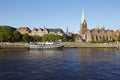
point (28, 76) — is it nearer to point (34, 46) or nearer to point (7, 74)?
point (7, 74)

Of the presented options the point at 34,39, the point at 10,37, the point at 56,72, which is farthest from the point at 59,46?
the point at 56,72

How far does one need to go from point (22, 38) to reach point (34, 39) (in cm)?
1826

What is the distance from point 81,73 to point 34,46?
3354 inches

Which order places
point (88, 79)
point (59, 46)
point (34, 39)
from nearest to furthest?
point (88, 79)
point (59, 46)
point (34, 39)

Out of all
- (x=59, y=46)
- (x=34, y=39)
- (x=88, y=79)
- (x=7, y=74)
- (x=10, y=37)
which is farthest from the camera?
(x=34, y=39)

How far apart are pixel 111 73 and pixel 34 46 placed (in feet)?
284

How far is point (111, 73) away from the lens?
4134 centimetres

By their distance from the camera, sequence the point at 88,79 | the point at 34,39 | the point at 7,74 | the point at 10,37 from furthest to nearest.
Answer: the point at 34,39 → the point at 10,37 → the point at 7,74 → the point at 88,79

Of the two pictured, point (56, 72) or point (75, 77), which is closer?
point (75, 77)

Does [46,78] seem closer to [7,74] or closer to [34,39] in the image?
[7,74]

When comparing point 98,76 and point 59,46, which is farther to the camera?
point 59,46

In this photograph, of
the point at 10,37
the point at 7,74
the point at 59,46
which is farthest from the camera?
the point at 10,37

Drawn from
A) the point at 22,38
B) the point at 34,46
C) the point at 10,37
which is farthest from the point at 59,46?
the point at 22,38

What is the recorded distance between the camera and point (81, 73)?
136ft
